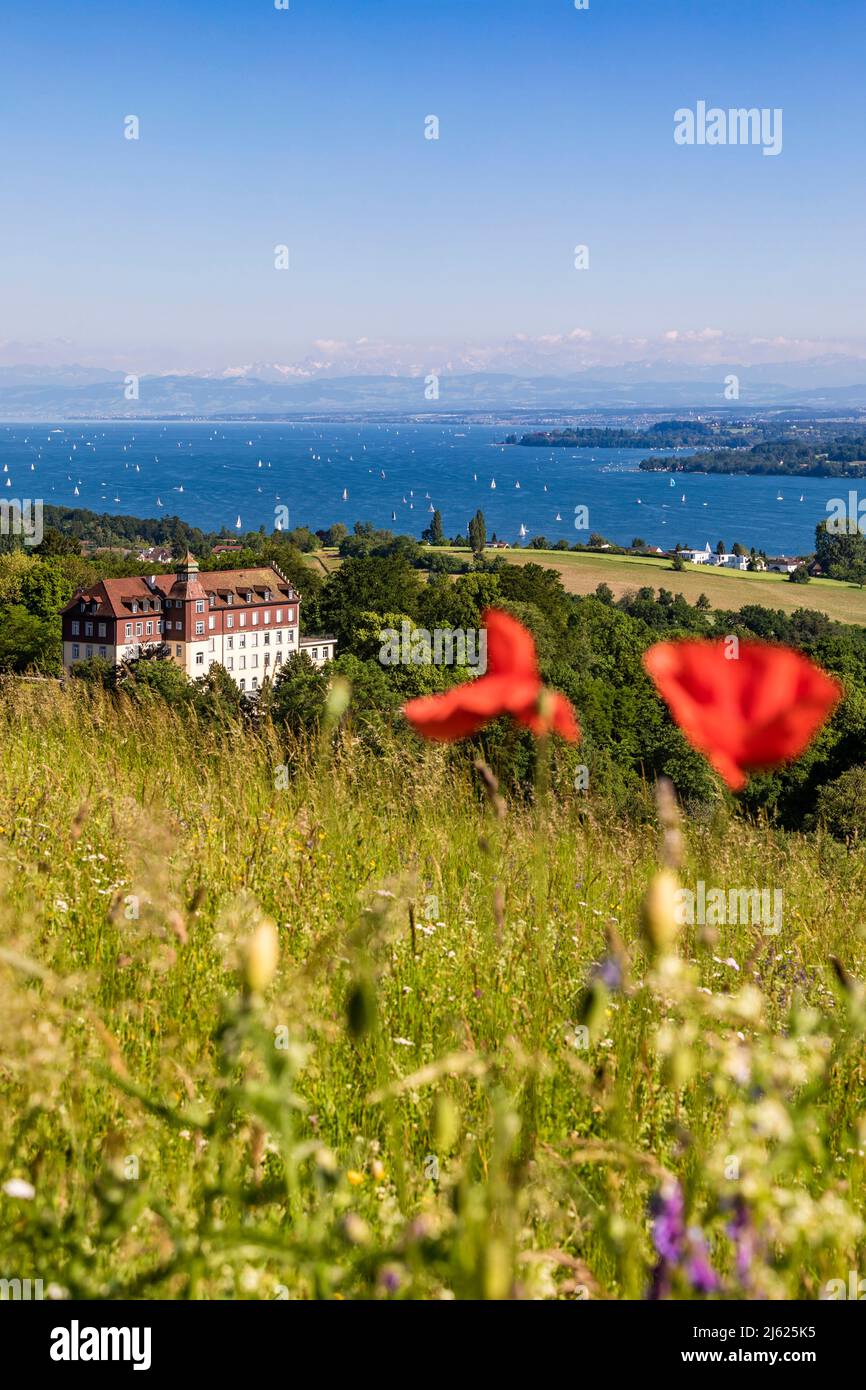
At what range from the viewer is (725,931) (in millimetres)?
3674

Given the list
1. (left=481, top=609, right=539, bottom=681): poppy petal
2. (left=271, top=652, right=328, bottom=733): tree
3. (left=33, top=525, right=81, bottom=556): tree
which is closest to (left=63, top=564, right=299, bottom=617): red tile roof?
(left=33, top=525, right=81, bottom=556): tree

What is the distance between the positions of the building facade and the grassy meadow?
5251 cm

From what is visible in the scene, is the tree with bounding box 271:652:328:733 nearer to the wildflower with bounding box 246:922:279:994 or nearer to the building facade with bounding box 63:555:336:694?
the wildflower with bounding box 246:922:279:994

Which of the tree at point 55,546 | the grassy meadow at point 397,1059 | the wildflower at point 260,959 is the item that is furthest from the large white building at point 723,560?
the wildflower at point 260,959

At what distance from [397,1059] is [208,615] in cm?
5959

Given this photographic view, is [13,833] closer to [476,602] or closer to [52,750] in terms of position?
[52,750]

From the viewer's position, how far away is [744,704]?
110 cm

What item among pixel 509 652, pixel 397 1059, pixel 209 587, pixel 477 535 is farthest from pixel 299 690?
pixel 477 535

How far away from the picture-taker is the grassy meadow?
124 centimetres

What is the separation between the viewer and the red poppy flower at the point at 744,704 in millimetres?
1075

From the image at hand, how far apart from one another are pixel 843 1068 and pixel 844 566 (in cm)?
7892

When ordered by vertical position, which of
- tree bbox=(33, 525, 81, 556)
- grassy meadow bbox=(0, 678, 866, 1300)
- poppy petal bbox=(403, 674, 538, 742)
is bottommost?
grassy meadow bbox=(0, 678, 866, 1300)

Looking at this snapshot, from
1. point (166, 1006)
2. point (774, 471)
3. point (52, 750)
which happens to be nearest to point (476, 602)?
point (52, 750)

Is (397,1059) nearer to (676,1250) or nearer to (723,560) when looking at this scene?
(676,1250)
